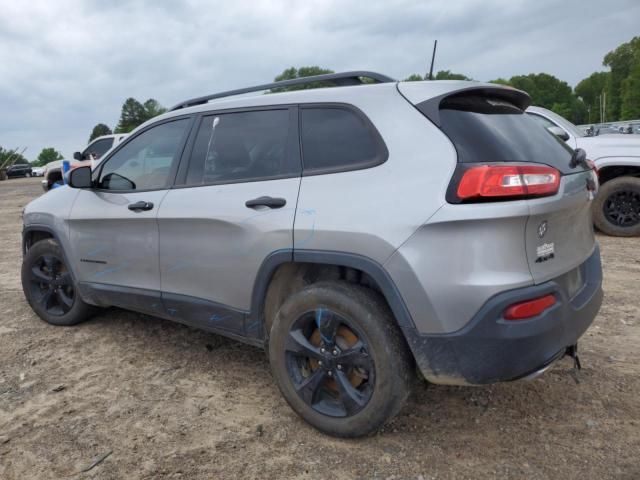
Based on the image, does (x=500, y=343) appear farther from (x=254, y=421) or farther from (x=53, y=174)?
(x=53, y=174)

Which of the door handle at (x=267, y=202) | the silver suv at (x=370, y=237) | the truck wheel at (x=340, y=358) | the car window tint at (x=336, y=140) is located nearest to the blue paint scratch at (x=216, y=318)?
the silver suv at (x=370, y=237)

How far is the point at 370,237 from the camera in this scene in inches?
90.8

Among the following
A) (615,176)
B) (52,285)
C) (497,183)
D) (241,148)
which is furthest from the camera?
(615,176)

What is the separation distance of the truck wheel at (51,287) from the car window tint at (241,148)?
1.79 meters

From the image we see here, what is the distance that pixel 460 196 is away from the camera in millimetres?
2123

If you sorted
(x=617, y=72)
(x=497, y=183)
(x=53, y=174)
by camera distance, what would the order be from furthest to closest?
(x=617, y=72) → (x=53, y=174) → (x=497, y=183)

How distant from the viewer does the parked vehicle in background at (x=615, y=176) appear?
7.00 meters

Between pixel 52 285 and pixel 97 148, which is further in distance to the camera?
pixel 97 148

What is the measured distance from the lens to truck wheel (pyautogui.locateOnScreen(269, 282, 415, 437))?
2342 millimetres

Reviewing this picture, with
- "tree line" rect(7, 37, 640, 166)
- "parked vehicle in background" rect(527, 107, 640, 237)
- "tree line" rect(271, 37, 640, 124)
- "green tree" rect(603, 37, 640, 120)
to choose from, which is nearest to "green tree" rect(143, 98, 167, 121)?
"tree line" rect(7, 37, 640, 166)

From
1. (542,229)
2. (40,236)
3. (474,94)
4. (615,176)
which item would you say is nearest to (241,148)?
(474,94)

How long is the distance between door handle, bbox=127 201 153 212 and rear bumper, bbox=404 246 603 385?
192 centimetres

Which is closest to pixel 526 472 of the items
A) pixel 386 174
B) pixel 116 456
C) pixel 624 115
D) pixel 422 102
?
pixel 386 174

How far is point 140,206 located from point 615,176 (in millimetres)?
6688
